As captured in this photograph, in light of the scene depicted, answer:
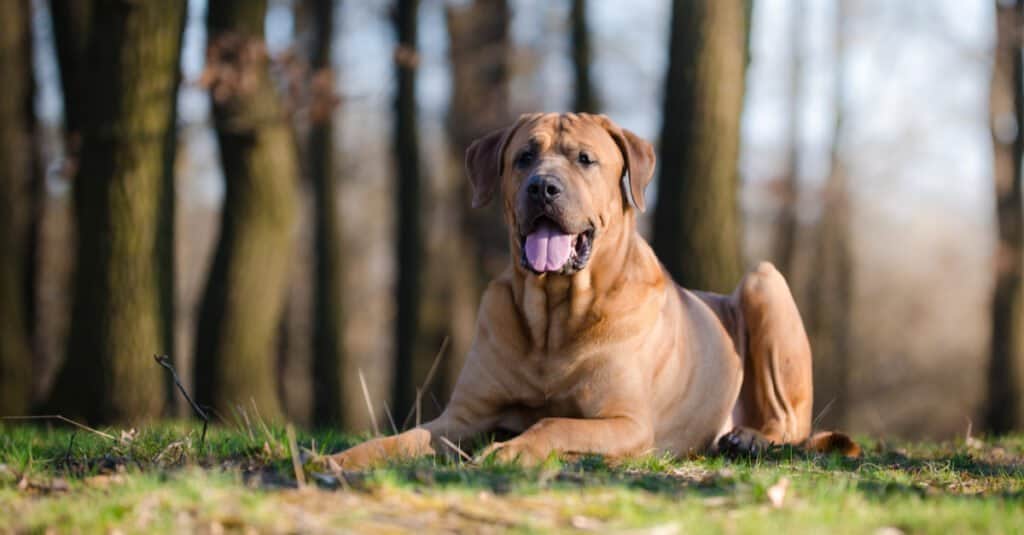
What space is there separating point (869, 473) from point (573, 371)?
4.60 feet

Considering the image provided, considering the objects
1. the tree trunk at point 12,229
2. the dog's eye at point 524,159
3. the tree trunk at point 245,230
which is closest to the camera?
the dog's eye at point 524,159

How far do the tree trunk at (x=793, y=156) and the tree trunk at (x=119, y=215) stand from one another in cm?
1445

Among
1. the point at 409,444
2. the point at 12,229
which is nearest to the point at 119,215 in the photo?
the point at 12,229

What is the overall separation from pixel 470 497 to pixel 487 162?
2.65 meters

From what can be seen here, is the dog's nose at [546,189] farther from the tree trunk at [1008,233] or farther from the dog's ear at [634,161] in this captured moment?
the tree trunk at [1008,233]

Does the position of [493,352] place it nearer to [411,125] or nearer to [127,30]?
[127,30]

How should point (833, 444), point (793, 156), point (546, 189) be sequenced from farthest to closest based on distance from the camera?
1. point (793, 156)
2. point (833, 444)
3. point (546, 189)

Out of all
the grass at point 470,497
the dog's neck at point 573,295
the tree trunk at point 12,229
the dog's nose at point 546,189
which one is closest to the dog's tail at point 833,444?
the grass at point 470,497

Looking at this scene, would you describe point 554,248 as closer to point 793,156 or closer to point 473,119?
point 473,119

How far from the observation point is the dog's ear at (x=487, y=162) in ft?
19.4

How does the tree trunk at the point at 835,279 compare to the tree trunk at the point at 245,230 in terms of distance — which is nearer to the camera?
the tree trunk at the point at 245,230

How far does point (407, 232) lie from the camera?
1487 cm

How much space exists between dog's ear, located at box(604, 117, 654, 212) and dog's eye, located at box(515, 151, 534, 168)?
0.46 m

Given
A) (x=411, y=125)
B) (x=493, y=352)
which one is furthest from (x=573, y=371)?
(x=411, y=125)
